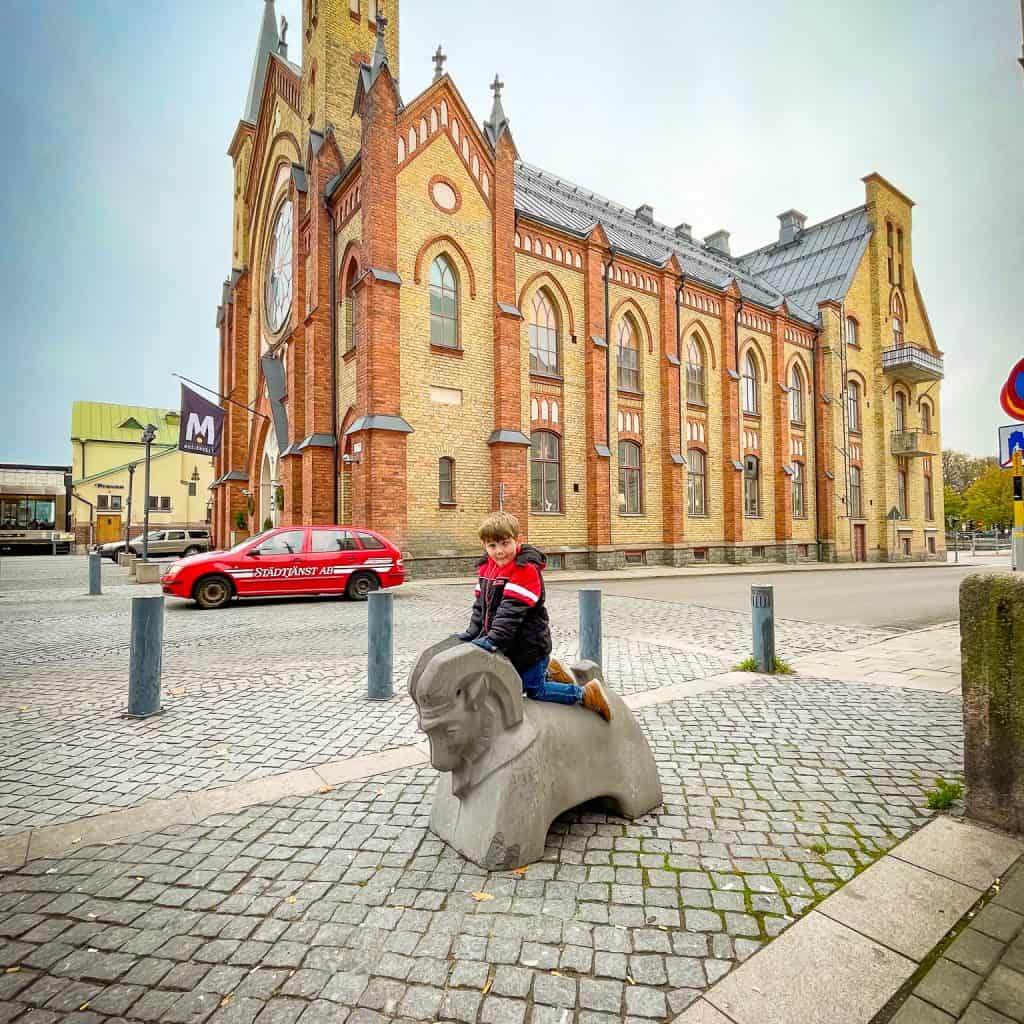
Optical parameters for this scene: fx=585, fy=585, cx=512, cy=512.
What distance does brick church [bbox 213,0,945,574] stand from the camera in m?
17.8

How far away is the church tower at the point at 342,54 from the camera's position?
65.1ft

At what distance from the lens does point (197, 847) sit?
286 cm

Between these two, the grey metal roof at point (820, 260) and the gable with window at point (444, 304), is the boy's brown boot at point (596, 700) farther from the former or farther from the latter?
the grey metal roof at point (820, 260)

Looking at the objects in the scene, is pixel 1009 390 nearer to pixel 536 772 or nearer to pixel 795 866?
pixel 795 866

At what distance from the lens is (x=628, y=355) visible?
24.5 meters

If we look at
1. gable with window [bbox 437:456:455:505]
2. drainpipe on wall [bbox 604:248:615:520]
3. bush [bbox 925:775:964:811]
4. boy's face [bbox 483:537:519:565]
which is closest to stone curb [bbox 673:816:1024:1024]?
bush [bbox 925:775:964:811]

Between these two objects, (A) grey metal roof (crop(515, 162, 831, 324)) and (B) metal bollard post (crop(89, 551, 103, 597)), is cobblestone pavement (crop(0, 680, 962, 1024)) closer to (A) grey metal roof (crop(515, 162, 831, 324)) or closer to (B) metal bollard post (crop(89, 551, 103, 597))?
(B) metal bollard post (crop(89, 551, 103, 597))

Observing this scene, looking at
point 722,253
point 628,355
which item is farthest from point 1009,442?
point 722,253

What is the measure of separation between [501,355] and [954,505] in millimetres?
67832

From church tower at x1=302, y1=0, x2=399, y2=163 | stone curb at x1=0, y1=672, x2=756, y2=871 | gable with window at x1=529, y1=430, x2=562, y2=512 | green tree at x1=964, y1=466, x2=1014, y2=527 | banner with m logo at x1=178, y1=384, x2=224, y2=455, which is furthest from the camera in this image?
green tree at x1=964, y1=466, x2=1014, y2=527

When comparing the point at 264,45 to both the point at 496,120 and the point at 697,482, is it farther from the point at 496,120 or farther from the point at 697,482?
the point at 697,482

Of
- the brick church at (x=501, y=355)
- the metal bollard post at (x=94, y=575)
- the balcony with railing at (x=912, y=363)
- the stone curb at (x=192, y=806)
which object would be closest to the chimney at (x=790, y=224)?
the brick church at (x=501, y=355)

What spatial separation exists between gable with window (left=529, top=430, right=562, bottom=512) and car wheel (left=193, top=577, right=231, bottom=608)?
434 inches

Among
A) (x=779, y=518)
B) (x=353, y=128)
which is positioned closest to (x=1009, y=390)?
(x=353, y=128)
